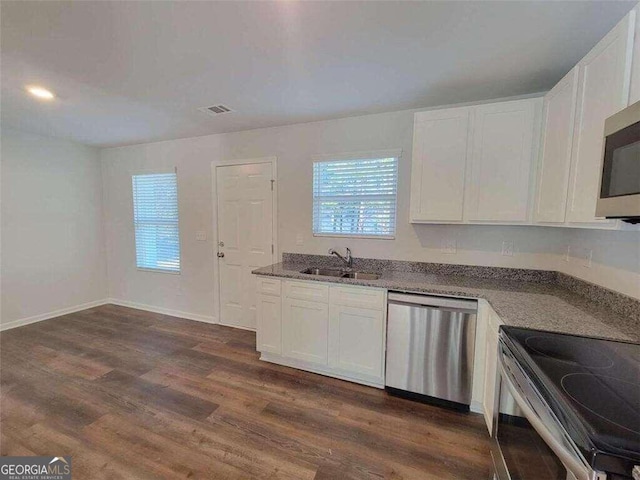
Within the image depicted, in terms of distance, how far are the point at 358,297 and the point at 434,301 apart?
0.62m

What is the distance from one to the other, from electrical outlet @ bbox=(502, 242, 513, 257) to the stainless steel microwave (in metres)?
1.32

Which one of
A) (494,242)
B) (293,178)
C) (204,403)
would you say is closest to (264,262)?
(293,178)

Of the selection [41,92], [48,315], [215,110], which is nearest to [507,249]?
[215,110]

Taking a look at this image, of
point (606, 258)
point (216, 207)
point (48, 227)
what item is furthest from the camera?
point (48, 227)

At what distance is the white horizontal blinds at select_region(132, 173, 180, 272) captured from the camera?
4.13 m

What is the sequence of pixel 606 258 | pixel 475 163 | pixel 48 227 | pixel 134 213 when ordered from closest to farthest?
pixel 606 258 → pixel 475 163 → pixel 48 227 → pixel 134 213

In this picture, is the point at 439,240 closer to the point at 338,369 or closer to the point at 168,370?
the point at 338,369

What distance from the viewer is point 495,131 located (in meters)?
2.21

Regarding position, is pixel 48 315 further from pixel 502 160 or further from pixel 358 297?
pixel 502 160

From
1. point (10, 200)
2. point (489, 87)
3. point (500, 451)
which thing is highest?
point (489, 87)

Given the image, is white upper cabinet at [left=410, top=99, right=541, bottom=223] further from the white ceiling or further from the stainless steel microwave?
the stainless steel microwave

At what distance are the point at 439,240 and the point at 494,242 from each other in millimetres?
469

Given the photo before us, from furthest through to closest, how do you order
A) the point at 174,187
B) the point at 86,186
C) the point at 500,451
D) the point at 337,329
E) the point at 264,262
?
the point at 86,186
the point at 174,187
the point at 264,262
the point at 337,329
the point at 500,451

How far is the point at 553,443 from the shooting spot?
87 cm
